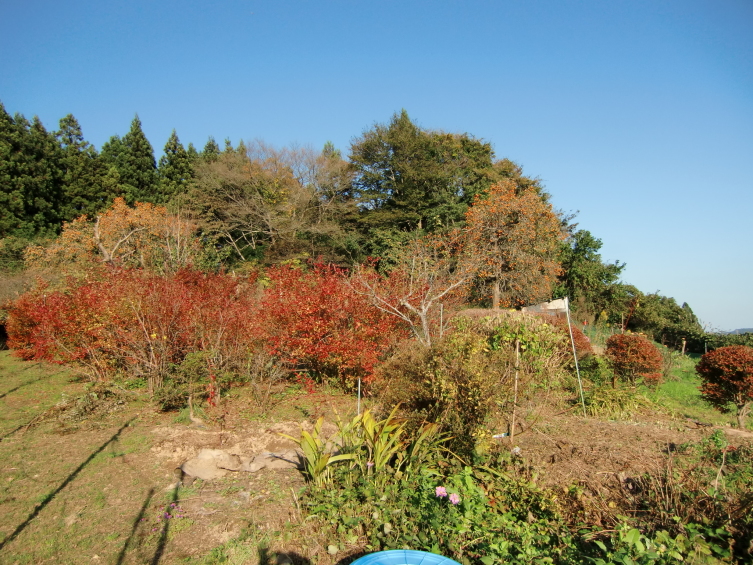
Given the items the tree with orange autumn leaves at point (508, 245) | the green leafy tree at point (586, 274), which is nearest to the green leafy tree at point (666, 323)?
the green leafy tree at point (586, 274)

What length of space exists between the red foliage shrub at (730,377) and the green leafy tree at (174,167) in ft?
83.0

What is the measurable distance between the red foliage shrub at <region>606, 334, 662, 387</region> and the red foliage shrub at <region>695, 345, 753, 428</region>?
92 cm

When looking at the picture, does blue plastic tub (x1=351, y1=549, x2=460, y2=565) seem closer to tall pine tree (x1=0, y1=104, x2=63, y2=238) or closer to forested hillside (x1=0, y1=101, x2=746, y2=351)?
forested hillside (x1=0, y1=101, x2=746, y2=351)

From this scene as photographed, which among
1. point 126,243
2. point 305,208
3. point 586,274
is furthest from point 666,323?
point 126,243

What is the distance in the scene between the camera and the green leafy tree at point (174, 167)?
25391 millimetres

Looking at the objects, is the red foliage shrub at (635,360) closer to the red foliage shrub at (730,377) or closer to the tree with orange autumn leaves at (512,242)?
the red foliage shrub at (730,377)

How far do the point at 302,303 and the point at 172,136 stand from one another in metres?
25.0

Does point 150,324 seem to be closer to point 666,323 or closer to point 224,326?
point 224,326

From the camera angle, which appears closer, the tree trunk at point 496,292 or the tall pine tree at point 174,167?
the tree trunk at point 496,292

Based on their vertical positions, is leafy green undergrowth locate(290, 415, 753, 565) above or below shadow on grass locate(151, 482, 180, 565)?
above

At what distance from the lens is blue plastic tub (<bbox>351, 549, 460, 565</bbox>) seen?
2357 mm

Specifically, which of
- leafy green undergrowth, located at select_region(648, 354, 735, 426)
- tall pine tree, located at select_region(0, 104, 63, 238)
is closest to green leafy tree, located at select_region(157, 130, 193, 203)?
tall pine tree, located at select_region(0, 104, 63, 238)

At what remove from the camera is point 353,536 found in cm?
322

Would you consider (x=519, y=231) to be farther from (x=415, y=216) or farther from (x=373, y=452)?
(x=373, y=452)
